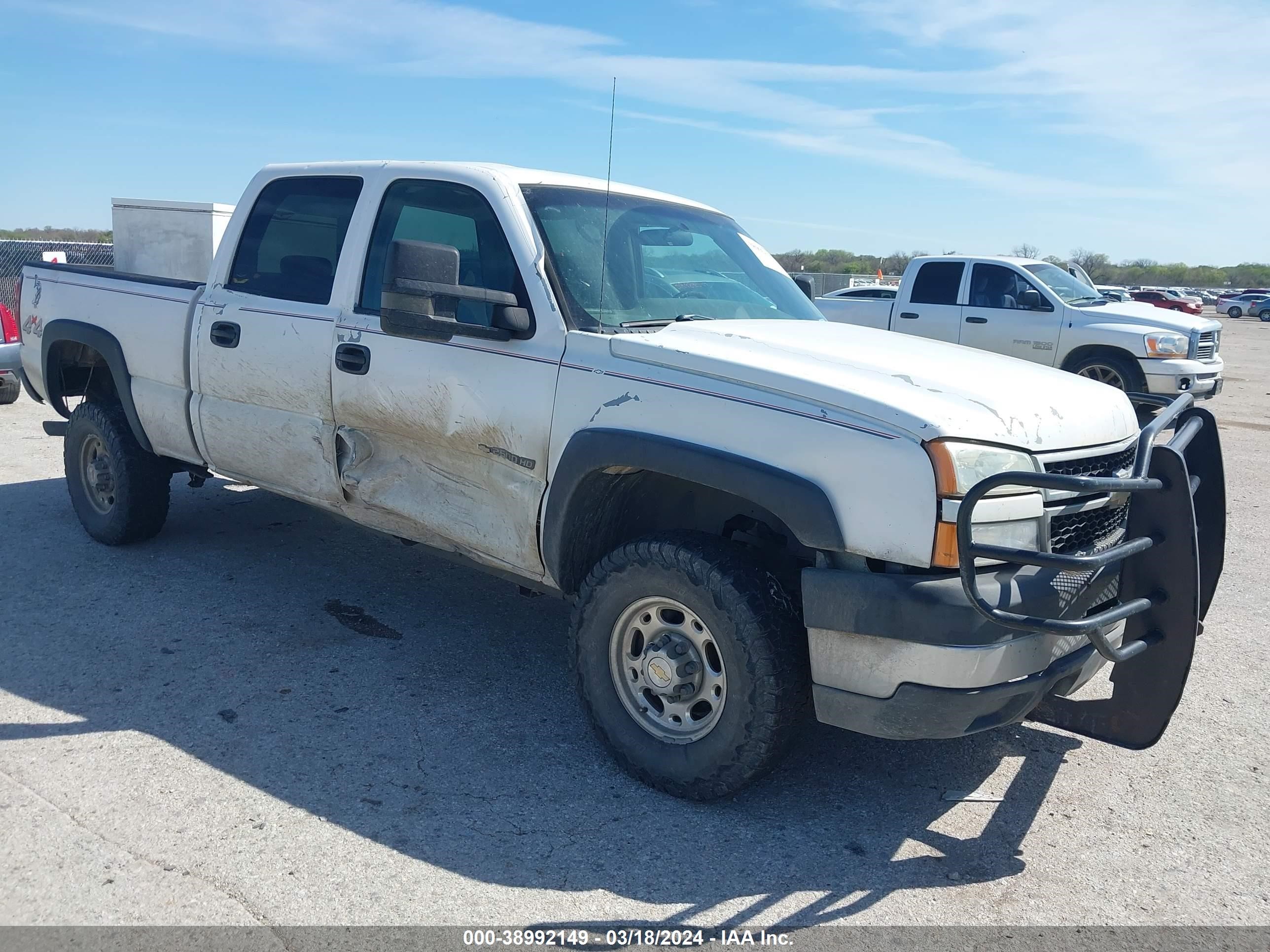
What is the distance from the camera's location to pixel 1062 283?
13273 millimetres

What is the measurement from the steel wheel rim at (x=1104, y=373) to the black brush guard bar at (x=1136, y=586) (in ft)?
31.3

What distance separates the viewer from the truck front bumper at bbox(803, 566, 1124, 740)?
2.90 m

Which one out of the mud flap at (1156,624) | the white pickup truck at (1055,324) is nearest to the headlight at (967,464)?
the mud flap at (1156,624)

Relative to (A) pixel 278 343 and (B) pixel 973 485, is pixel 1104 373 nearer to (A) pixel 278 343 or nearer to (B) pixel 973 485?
(A) pixel 278 343

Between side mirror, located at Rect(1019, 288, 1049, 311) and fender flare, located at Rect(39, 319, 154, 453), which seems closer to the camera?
fender flare, located at Rect(39, 319, 154, 453)

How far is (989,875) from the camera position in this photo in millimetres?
3131

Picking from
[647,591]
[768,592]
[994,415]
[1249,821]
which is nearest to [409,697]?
[647,591]

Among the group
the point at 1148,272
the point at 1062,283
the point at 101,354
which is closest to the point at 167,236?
the point at 101,354

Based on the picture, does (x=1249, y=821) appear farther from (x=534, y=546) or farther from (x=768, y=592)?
(x=534, y=546)

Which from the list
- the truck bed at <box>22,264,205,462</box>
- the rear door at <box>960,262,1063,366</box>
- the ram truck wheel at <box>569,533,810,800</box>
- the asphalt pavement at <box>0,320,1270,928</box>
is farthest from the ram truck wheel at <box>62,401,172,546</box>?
the rear door at <box>960,262,1063,366</box>

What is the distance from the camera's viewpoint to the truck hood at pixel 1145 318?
1227 centimetres

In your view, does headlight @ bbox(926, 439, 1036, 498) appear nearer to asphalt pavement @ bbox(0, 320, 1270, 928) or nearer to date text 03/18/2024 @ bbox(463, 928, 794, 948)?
asphalt pavement @ bbox(0, 320, 1270, 928)

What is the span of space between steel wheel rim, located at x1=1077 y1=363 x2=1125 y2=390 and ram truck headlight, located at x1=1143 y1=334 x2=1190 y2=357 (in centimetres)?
44

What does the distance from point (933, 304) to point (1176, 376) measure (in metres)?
3.02
